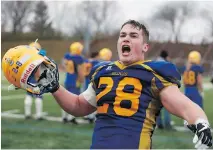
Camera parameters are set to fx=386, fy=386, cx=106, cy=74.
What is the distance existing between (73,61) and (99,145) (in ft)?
20.8

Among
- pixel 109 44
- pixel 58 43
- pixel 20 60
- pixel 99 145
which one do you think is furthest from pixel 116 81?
pixel 109 44

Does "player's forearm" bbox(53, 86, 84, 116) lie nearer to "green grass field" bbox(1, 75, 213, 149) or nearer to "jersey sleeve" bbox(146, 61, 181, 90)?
"jersey sleeve" bbox(146, 61, 181, 90)

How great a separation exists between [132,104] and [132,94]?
72 mm

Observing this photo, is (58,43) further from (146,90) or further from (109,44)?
(146,90)

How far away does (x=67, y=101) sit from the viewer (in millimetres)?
2873

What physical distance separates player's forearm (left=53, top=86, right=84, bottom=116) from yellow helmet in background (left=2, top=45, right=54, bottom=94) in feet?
0.65

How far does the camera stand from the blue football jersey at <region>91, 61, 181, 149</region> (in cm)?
259

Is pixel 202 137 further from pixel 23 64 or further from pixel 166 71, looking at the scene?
pixel 23 64

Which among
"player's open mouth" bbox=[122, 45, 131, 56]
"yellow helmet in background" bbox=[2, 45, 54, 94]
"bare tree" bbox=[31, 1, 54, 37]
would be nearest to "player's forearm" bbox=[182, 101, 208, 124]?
"player's open mouth" bbox=[122, 45, 131, 56]

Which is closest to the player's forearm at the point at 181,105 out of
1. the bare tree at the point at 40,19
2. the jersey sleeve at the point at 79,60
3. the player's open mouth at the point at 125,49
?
the player's open mouth at the point at 125,49

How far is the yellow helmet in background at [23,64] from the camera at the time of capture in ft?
8.73

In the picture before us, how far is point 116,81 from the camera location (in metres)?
2.73

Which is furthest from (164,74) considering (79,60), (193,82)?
(79,60)

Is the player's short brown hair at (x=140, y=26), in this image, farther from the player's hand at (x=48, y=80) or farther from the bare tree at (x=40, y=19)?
the bare tree at (x=40, y=19)
